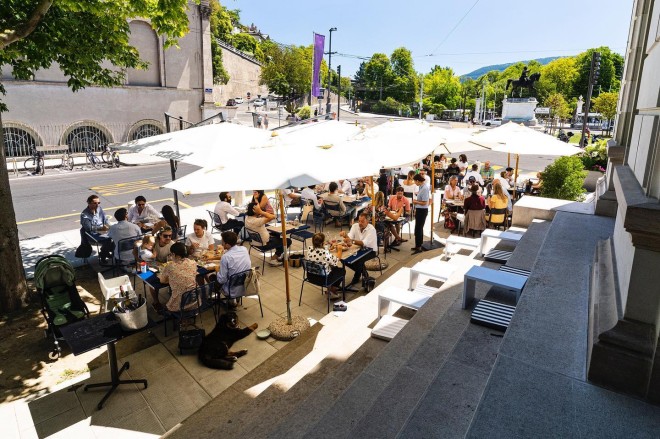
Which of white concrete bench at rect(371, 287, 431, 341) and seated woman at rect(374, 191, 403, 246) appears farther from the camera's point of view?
seated woman at rect(374, 191, 403, 246)

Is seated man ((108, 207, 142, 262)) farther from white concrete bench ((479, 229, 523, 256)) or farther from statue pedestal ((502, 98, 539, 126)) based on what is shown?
statue pedestal ((502, 98, 539, 126))

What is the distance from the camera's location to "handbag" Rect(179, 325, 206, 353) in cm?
617

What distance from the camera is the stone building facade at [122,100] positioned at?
2681 cm

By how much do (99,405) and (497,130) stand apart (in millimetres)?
11225

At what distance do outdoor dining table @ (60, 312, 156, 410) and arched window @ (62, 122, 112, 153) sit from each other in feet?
87.9

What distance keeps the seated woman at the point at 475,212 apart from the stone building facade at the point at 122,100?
22.7m

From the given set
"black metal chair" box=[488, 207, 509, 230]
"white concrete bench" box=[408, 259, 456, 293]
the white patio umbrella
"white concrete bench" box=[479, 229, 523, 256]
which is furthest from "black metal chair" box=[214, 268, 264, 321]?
the white patio umbrella

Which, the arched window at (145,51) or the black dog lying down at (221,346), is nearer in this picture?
the black dog lying down at (221,346)

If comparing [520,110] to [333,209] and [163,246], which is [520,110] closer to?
[333,209]

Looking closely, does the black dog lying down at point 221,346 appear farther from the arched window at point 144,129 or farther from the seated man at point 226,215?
the arched window at point 144,129

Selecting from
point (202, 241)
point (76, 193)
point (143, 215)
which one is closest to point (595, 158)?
point (202, 241)

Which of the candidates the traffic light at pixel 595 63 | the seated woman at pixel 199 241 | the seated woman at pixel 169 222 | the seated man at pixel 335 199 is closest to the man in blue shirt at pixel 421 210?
the seated man at pixel 335 199

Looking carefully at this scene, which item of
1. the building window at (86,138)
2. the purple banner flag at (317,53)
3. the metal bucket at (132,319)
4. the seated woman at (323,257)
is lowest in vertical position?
the metal bucket at (132,319)

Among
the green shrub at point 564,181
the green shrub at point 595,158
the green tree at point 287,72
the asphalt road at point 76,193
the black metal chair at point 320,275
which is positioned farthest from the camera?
the green tree at point 287,72
